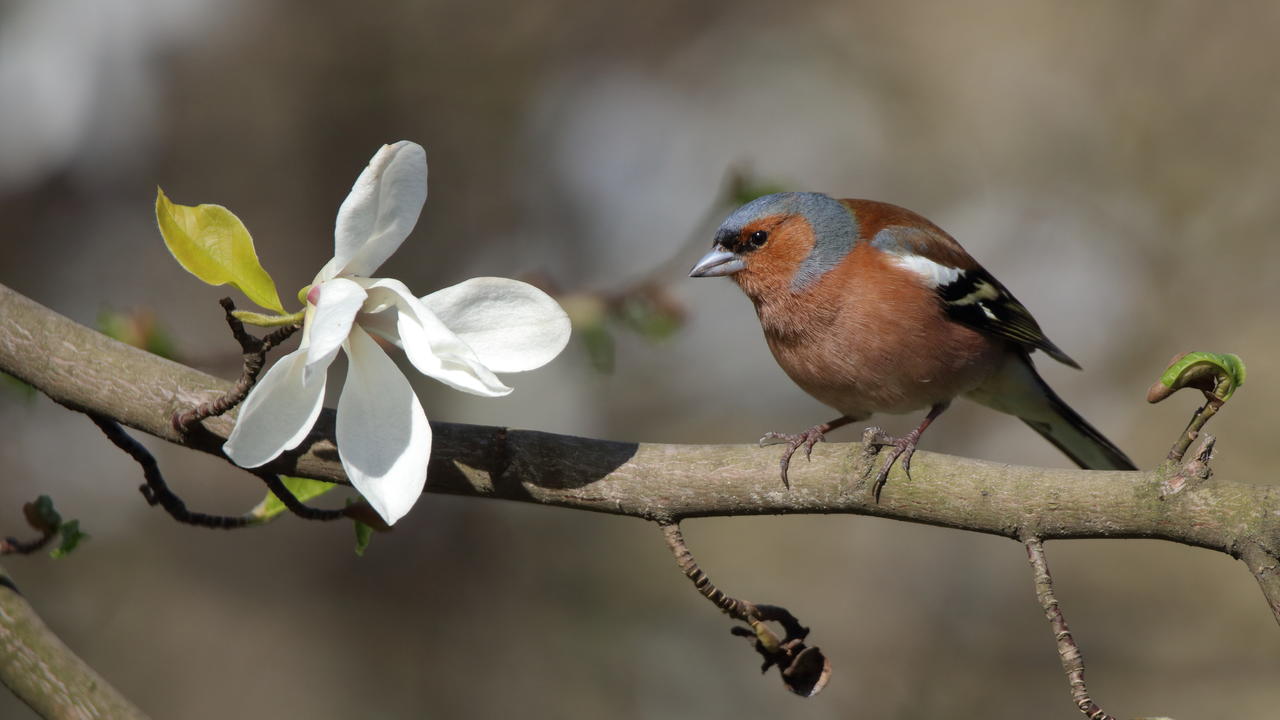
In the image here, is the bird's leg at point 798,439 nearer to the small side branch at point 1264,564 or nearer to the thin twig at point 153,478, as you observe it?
the small side branch at point 1264,564

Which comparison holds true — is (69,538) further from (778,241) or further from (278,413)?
(778,241)

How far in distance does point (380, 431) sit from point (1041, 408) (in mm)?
3339

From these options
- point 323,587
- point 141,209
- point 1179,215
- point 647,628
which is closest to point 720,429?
point 647,628

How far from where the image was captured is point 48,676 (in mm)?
1901

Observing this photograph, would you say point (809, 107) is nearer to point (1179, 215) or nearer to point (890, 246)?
point (1179, 215)

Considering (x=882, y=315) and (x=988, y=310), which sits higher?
(x=988, y=310)

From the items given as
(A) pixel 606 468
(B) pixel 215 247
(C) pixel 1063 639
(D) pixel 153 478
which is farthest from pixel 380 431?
(C) pixel 1063 639

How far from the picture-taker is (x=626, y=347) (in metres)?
8.59

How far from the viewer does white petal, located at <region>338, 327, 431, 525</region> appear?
154cm

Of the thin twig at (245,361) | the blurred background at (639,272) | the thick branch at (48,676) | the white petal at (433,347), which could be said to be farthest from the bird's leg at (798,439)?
the blurred background at (639,272)

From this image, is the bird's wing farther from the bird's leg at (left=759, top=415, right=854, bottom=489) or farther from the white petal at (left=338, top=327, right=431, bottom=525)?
the white petal at (left=338, top=327, right=431, bottom=525)

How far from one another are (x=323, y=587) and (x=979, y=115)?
677 cm

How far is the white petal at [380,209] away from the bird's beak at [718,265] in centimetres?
252

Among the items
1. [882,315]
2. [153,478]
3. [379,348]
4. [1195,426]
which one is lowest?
[153,478]
